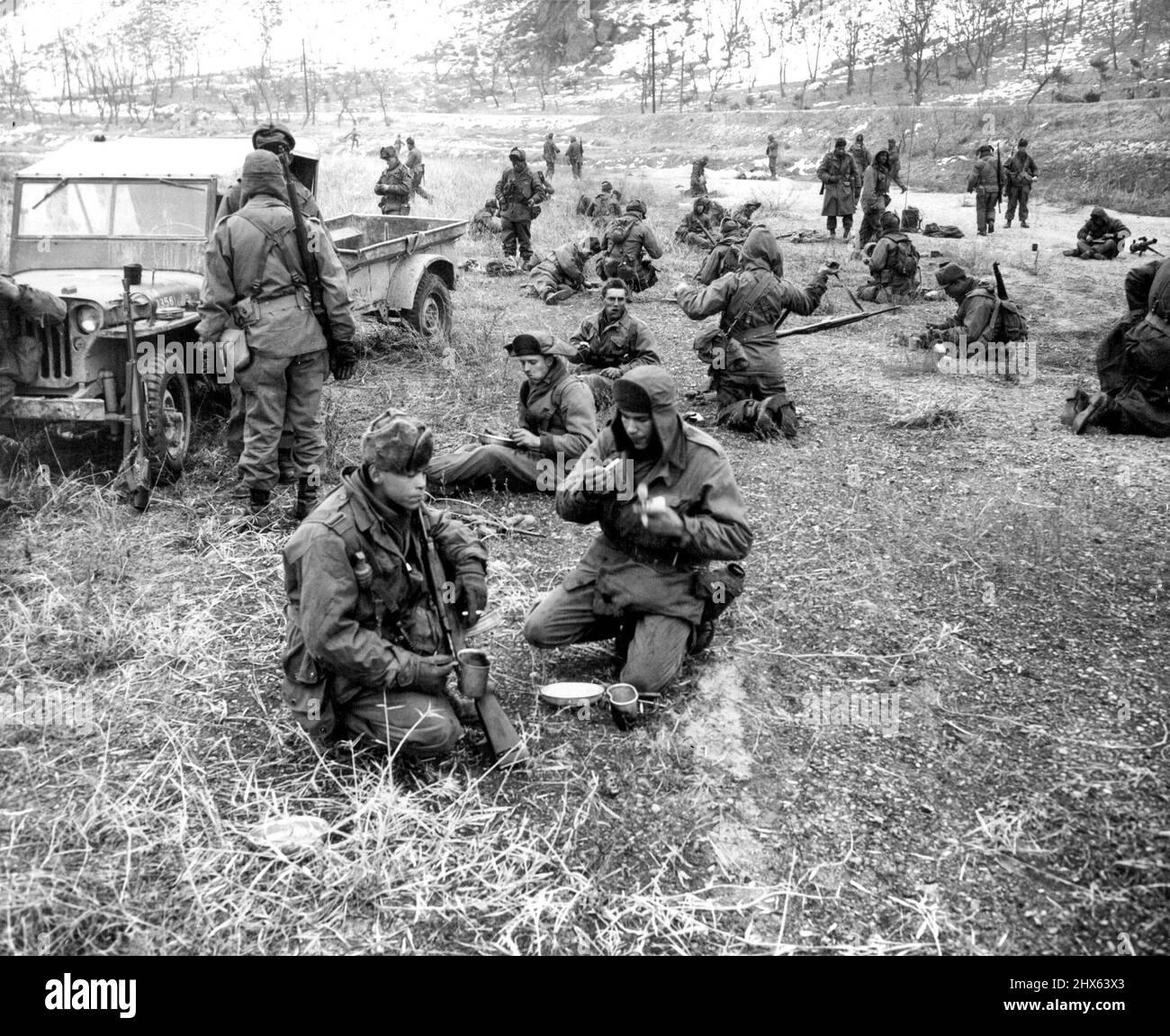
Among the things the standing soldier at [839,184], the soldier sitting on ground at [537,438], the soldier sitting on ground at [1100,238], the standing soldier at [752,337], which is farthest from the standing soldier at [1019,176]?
the soldier sitting on ground at [537,438]

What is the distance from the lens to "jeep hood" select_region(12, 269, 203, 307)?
18.8 feet

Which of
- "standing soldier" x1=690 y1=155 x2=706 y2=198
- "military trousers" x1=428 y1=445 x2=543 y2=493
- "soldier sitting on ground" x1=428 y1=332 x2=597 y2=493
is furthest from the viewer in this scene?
"standing soldier" x1=690 y1=155 x2=706 y2=198

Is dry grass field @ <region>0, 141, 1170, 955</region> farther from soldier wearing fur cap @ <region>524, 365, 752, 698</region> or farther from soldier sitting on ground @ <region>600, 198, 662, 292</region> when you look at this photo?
soldier sitting on ground @ <region>600, 198, 662, 292</region>

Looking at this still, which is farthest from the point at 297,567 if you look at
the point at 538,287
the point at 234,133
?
the point at 234,133

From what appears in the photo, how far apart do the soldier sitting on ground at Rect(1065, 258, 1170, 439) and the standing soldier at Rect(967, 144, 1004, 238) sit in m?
9.71

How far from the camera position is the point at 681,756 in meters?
3.69

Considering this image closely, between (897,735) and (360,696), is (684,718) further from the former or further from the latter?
(360,696)

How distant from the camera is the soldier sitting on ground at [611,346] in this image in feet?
24.4

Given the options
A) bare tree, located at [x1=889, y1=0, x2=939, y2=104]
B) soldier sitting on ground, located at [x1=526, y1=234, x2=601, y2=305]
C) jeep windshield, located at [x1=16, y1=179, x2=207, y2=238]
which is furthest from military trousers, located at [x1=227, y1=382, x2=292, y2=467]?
bare tree, located at [x1=889, y1=0, x2=939, y2=104]

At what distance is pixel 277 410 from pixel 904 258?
8.54 m

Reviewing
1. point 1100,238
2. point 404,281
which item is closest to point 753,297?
point 404,281

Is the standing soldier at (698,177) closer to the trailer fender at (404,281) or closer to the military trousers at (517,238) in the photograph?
the military trousers at (517,238)

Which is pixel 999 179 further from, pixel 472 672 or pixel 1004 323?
pixel 472 672

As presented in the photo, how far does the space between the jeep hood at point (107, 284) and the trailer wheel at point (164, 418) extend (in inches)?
16.7
